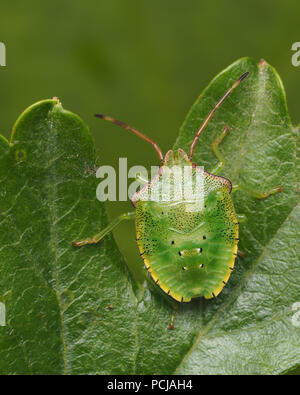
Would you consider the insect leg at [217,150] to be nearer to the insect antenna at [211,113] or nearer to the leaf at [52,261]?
the insect antenna at [211,113]

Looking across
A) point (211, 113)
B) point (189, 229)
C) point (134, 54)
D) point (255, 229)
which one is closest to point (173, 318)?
point (189, 229)

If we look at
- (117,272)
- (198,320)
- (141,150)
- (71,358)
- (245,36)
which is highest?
(245,36)

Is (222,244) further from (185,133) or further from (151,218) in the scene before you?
(185,133)

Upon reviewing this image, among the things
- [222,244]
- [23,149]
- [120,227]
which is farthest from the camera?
[120,227]

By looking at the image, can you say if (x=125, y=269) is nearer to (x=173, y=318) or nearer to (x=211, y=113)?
(x=173, y=318)

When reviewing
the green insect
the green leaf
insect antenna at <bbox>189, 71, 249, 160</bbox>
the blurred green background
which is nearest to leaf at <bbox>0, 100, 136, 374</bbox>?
the green leaf

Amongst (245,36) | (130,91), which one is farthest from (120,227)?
(245,36)

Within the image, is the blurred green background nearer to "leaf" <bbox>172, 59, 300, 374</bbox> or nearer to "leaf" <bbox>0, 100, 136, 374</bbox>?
"leaf" <bbox>172, 59, 300, 374</bbox>
